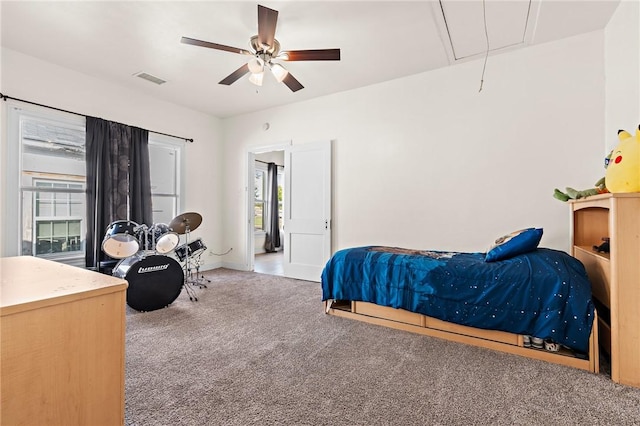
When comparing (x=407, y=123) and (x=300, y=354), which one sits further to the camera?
(x=407, y=123)

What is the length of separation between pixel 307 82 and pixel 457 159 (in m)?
2.21

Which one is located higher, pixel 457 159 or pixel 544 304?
pixel 457 159

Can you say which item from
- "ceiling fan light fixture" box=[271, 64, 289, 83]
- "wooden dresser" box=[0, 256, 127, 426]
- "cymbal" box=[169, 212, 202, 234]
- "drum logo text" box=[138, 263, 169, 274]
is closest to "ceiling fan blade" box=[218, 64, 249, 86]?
"ceiling fan light fixture" box=[271, 64, 289, 83]

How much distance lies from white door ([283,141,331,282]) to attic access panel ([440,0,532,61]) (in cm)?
208

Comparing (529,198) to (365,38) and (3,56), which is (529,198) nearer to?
(365,38)

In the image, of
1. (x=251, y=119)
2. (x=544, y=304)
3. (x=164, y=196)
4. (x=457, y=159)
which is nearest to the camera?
(x=544, y=304)

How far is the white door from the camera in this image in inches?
Result: 177

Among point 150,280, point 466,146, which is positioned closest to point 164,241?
point 150,280

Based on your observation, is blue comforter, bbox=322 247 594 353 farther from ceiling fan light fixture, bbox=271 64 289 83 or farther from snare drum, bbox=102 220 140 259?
snare drum, bbox=102 220 140 259

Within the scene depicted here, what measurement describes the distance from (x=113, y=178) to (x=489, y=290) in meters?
4.59

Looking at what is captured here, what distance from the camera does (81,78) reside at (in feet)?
12.6

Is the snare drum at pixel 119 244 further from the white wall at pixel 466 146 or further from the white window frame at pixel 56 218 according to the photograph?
the white wall at pixel 466 146

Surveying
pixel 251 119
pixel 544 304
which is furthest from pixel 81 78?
pixel 544 304

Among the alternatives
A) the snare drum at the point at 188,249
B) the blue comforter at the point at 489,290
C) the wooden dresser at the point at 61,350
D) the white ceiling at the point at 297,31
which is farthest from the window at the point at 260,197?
the wooden dresser at the point at 61,350
